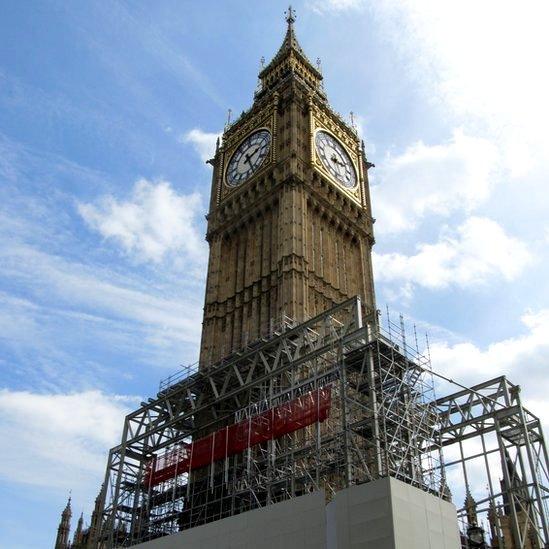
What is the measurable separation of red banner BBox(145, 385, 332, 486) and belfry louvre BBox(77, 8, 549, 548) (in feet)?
0.32

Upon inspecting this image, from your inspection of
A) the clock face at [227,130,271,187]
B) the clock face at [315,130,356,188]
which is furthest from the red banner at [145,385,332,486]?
the clock face at [315,130,356,188]

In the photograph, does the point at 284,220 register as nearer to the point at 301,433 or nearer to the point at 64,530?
the point at 301,433

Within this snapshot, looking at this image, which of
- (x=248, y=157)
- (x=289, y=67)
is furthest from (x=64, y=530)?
(x=289, y=67)

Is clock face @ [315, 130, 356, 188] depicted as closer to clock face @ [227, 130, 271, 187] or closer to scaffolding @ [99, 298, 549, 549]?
clock face @ [227, 130, 271, 187]

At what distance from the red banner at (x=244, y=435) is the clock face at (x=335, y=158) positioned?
27.0m

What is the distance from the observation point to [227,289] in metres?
54.5

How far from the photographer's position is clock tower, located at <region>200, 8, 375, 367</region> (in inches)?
1953

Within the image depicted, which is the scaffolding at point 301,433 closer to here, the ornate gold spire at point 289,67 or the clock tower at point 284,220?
the clock tower at point 284,220

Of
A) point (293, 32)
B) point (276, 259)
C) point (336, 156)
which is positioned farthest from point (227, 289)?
point (293, 32)

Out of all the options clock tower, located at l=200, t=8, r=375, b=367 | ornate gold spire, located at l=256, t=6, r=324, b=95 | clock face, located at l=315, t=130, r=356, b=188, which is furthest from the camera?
ornate gold spire, located at l=256, t=6, r=324, b=95

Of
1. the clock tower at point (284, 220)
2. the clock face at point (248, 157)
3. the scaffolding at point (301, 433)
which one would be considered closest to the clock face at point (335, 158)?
the clock tower at point (284, 220)

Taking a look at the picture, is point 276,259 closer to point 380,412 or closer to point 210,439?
point 210,439

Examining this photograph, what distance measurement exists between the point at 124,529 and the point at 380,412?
73.2 feet

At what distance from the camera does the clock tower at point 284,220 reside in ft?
163
